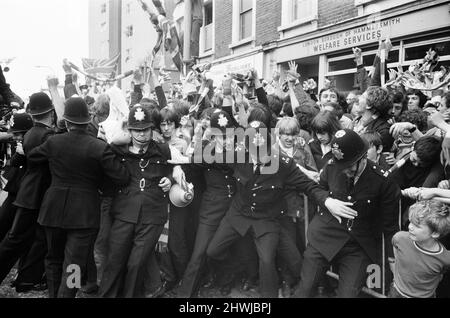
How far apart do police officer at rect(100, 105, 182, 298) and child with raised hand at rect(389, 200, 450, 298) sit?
1.59m

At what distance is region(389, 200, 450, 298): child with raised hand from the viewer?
2.34m

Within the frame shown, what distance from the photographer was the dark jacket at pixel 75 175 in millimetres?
2777

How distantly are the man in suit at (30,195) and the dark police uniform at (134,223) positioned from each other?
23.7 inches

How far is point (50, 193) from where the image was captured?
283 centimetres

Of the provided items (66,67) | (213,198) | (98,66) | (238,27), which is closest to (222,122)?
(213,198)

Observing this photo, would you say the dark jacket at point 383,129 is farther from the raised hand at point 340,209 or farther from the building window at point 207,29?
the building window at point 207,29

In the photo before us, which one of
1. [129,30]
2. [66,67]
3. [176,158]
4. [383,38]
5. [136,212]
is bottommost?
[136,212]

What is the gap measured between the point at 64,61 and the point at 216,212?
9.98 ft

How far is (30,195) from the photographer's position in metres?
3.07

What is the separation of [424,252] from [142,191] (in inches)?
71.5

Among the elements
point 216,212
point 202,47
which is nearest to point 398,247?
point 216,212

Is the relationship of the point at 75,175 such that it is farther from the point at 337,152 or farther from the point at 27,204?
the point at 337,152

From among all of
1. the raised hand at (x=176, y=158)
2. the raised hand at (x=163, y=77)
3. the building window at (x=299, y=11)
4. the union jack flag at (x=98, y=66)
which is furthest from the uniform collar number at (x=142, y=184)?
the union jack flag at (x=98, y=66)

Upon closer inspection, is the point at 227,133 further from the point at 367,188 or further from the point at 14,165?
the point at 14,165
